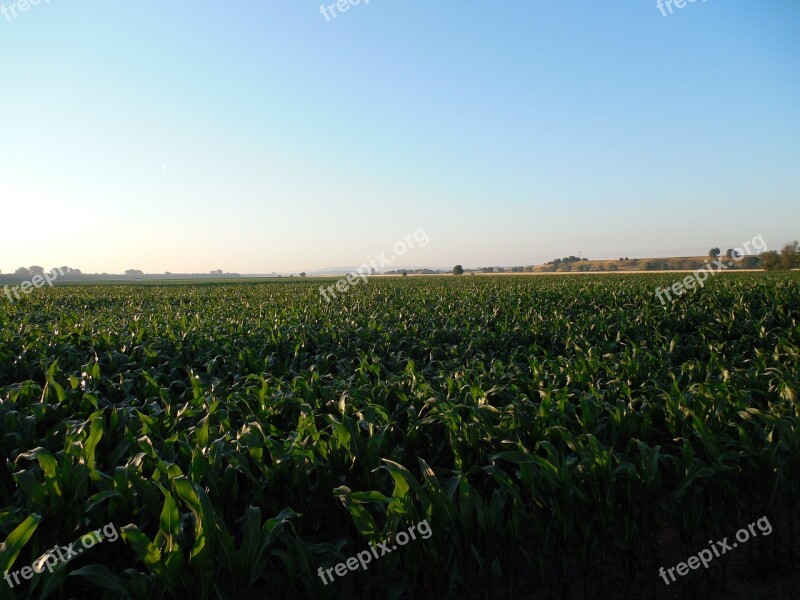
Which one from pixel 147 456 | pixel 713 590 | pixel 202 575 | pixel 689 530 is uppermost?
pixel 147 456

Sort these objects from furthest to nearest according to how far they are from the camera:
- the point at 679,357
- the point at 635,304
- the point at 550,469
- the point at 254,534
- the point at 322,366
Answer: the point at 635,304 < the point at 679,357 < the point at 322,366 < the point at 550,469 < the point at 254,534

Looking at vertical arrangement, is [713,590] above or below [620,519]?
below

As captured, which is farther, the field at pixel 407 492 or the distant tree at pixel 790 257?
the distant tree at pixel 790 257

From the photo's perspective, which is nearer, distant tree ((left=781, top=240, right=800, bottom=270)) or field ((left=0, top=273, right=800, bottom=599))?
field ((left=0, top=273, right=800, bottom=599))

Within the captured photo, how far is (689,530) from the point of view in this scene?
3.13m

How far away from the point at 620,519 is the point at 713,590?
2.50 ft

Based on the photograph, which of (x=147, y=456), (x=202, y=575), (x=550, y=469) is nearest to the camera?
(x=202, y=575)

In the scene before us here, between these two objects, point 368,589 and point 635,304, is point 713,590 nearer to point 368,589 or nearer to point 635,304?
point 368,589

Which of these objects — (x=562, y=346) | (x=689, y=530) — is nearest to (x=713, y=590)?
(x=689, y=530)

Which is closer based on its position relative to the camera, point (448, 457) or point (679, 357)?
point (448, 457)

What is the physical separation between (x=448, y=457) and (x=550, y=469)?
1.52m

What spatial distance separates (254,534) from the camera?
2.41 meters

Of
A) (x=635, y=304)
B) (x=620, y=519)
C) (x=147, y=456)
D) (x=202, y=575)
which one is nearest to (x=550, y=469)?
(x=620, y=519)

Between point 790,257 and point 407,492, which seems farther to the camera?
point 790,257
